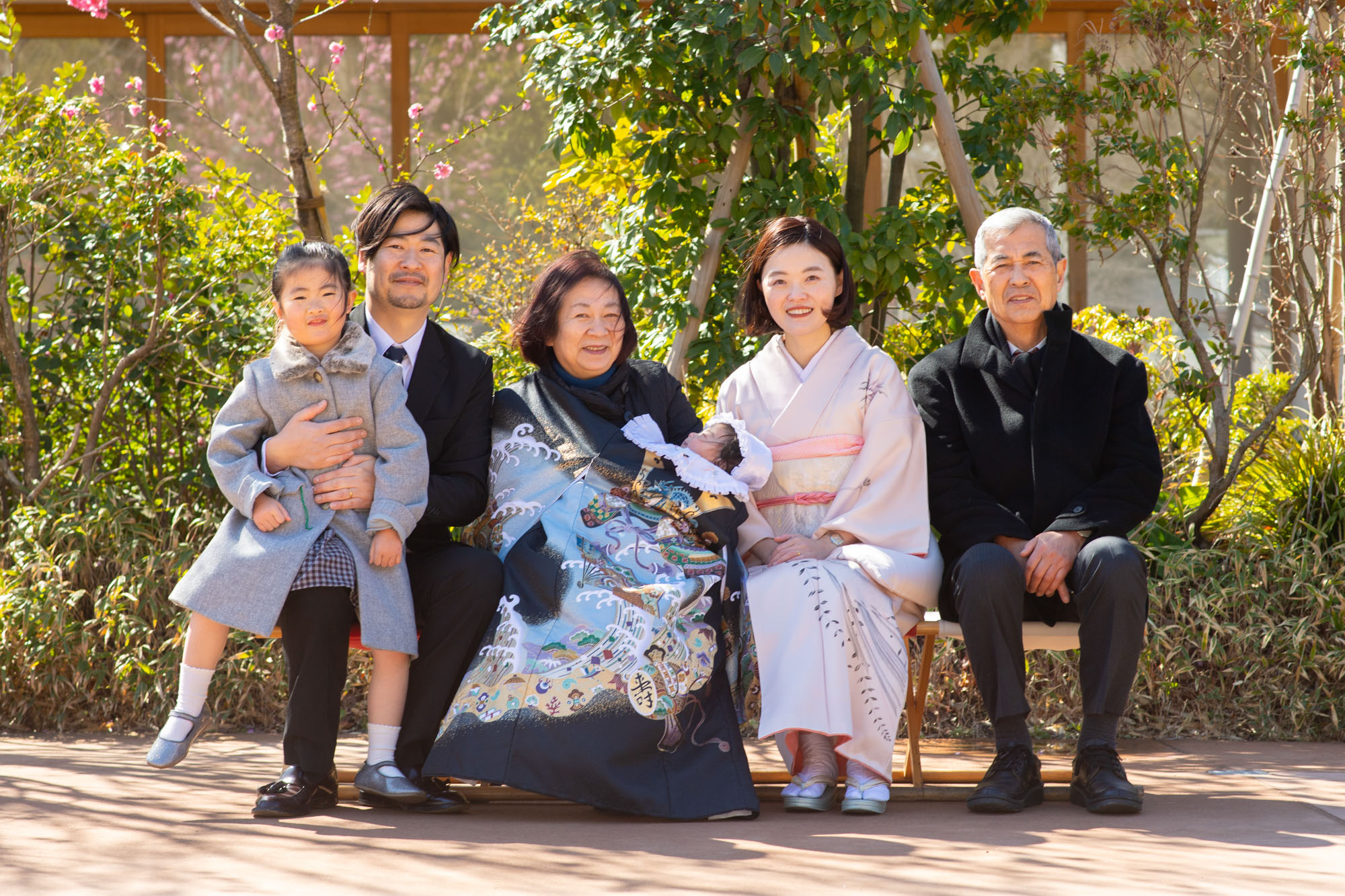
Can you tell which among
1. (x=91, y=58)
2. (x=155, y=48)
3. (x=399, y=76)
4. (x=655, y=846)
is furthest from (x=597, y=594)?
(x=91, y=58)

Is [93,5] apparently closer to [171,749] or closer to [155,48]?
[155,48]

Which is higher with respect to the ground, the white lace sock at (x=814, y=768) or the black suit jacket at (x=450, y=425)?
the black suit jacket at (x=450, y=425)

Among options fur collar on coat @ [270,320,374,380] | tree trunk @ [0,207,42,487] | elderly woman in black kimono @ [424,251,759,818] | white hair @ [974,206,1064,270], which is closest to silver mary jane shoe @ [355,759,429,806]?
elderly woman in black kimono @ [424,251,759,818]

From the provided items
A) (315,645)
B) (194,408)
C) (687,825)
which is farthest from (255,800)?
(194,408)

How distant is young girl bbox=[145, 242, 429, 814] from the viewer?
288cm

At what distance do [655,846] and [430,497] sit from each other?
1.02m

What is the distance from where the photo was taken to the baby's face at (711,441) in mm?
3182

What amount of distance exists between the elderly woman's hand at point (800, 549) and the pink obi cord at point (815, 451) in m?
0.11

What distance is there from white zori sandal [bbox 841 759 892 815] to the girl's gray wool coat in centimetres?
106

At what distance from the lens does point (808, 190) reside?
4.49 m

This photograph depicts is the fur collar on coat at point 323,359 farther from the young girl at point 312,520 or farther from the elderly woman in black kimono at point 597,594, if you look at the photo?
the elderly woman in black kimono at point 597,594

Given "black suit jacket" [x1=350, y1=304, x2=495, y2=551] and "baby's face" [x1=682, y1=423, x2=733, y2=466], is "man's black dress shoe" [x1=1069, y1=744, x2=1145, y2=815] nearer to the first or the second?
"baby's face" [x1=682, y1=423, x2=733, y2=466]

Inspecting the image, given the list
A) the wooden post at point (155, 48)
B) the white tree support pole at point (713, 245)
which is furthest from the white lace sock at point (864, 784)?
the wooden post at point (155, 48)

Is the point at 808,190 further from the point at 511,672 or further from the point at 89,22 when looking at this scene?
the point at 89,22
